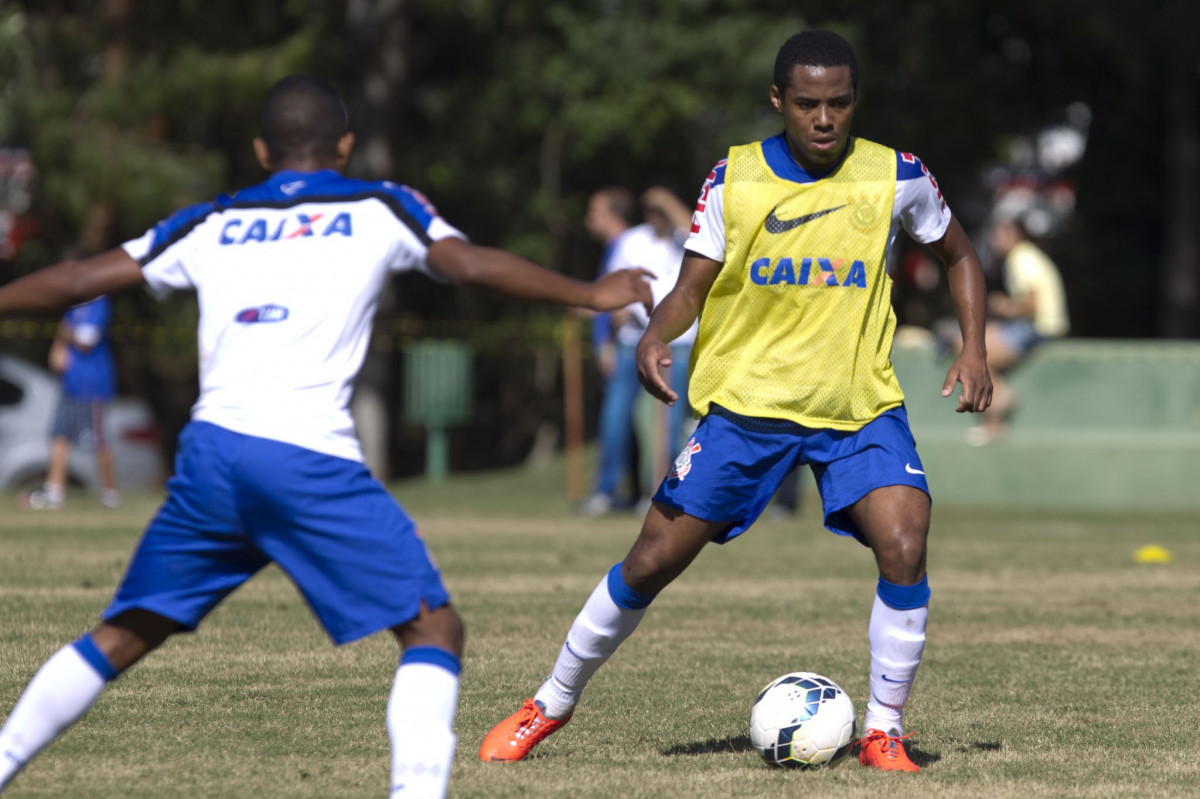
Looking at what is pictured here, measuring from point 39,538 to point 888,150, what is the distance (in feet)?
26.3

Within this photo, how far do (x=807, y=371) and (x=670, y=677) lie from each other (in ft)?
6.53

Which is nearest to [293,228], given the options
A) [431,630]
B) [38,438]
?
[431,630]

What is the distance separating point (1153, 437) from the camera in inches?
659

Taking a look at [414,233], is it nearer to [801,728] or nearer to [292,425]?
[292,425]

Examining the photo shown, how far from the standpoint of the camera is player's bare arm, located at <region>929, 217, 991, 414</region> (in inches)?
210

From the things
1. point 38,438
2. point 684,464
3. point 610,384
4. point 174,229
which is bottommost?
point 38,438

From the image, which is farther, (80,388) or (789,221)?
(80,388)

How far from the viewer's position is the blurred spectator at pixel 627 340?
1351 centimetres

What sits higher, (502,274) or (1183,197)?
(502,274)

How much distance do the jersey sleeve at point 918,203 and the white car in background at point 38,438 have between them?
11.7 m

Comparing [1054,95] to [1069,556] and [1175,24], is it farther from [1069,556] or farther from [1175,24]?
[1069,556]

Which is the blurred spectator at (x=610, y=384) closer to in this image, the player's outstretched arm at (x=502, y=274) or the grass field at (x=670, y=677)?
the grass field at (x=670, y=677)

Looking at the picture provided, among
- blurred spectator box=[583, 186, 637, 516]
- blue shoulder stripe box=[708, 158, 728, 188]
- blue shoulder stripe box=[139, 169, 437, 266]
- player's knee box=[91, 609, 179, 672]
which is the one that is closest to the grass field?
player's knee box=[91, 609, 179, 672]

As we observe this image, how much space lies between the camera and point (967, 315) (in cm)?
555
